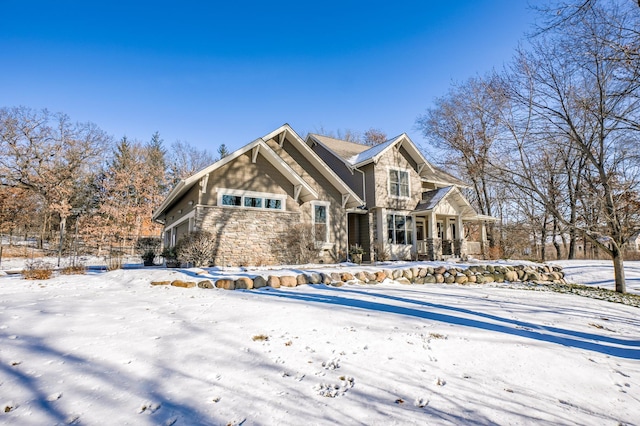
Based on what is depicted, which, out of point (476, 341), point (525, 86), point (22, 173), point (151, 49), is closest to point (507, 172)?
point (525, 86)

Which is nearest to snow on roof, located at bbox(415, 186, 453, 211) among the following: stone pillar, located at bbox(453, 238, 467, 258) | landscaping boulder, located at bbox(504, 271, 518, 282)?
stone pillar, located at bbox(453, 238, 467, 258)

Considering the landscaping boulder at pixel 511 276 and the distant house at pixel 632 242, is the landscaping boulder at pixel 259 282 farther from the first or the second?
the distant house at pixel 632 242

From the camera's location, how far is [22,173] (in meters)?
24.0

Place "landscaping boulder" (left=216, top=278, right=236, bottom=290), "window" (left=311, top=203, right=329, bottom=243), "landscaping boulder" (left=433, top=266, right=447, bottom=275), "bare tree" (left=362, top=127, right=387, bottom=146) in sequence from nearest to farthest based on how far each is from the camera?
1. "landscaping boulder" (left=216, top=278, right=236, bottom=290)
2. "landscaping boulder" (left=433, top=266, right=447, bottom=275)
3. "window" (left=311, top=203, right=329, bottom=243)
4. "bare tree" (left=362, top=127, right=387, bottom=146)

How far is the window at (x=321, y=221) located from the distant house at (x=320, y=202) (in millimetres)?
43

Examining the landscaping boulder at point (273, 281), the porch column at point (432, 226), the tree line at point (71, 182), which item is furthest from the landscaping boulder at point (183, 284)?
the tree line at point (71, 182)

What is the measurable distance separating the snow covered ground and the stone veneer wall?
5.47 meters

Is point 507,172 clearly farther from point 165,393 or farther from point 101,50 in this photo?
point 101,50

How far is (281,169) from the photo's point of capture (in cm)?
1303

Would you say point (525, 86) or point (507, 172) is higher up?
point (525, 86)

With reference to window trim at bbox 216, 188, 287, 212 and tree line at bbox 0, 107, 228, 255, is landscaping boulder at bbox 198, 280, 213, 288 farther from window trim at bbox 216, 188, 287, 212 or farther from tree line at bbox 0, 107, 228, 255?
tree line at bbox 0, 107, 228, 255

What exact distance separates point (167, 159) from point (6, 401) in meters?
36.1

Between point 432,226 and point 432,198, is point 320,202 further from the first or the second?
point 432,198

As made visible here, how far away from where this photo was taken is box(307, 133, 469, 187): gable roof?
17266 millimetres
